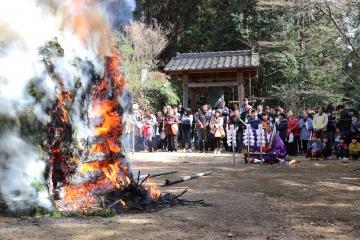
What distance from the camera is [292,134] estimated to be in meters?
15.0

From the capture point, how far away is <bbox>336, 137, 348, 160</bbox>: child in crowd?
13641mm

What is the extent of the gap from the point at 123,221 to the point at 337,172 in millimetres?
6656

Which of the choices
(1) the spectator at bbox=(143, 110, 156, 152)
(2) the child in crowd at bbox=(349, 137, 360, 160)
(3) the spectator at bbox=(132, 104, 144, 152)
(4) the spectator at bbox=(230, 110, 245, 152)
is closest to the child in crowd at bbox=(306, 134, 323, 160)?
(2) the child in crowd at bbox=(349, 137, 360, 160)

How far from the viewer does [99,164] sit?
265 inches

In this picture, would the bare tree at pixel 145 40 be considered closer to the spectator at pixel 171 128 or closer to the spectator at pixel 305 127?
the spectator at pixel 171 128

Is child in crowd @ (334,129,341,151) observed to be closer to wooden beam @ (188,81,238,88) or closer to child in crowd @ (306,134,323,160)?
child in crowd @ (306,134,323,160)

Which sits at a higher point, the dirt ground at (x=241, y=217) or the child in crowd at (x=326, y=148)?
the child in crowd at (x=326, y=148)

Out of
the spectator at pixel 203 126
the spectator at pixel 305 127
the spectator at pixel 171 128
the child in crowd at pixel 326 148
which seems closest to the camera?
the child in crowd at pixel 326 148

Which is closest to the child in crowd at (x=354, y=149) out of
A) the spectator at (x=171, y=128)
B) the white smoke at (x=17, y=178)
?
the spectator at (x=171, y=128)

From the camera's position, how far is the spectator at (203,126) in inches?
666

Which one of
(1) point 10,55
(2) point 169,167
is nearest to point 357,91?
(2) point 169,167

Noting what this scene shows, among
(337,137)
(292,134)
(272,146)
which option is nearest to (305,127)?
(292,134)

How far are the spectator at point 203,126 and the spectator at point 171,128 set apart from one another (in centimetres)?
93

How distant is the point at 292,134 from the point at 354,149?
7.35 feet
